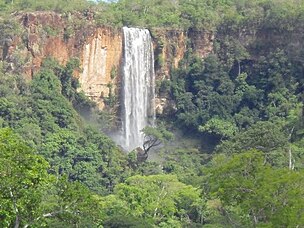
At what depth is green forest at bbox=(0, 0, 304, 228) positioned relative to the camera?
34406 millimetres

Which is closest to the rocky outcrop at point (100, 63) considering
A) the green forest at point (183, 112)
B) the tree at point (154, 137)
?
the green forest at point (183, 112)

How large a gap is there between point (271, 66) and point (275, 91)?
1.37m

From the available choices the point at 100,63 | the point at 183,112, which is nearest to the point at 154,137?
the point at 183,112

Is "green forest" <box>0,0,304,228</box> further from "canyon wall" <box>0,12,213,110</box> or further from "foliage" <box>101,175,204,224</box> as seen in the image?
"canyon wall" <box>0,12,213,110</box>

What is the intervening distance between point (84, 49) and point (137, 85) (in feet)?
12.6

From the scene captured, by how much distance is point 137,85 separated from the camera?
1966 inches

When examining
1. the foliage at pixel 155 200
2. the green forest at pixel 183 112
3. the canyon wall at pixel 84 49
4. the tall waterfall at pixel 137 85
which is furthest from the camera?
the tall waterfall at pixel 137 85

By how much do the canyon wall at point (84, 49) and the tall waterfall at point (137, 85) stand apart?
42 cm

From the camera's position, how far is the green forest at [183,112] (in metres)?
34.4

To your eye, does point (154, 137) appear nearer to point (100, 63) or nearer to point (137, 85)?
point (137, 85)

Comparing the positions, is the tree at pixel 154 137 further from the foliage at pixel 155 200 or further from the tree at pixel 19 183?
the tree at pixel 19 183

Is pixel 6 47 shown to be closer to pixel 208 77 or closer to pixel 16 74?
pixel 16 74

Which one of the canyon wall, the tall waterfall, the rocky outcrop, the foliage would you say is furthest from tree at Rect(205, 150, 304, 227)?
the tall waterfall

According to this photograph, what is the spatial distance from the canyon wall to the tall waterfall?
16.5 inches
